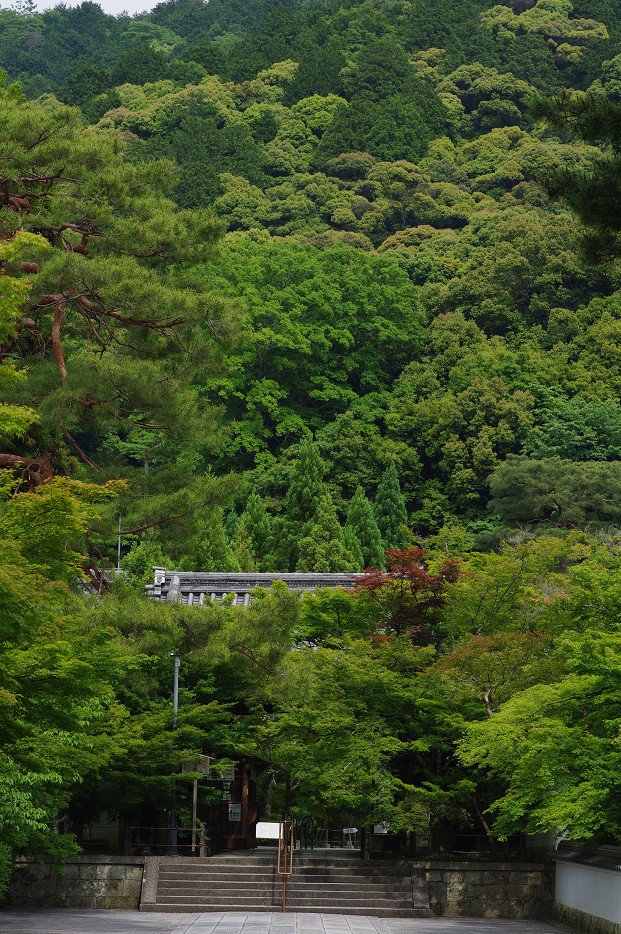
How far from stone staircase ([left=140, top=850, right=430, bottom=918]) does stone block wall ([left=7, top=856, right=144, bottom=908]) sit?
31 cm

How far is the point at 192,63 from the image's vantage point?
82812mm

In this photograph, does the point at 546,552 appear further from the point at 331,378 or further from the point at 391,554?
the point at 331,378

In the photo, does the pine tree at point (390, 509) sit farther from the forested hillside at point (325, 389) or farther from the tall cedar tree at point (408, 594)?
the tall cedar tree at point (408, 594)

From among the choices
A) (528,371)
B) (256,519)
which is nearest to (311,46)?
(528,371)

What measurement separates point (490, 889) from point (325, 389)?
120 ft

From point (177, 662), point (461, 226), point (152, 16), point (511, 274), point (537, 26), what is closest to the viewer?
point (177, 662)

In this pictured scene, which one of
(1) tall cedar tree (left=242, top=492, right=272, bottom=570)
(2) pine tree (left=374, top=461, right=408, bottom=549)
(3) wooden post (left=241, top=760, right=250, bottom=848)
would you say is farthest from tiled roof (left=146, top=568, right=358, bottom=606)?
(2) pine tree (left=374, top=461, right=408, bottom=549)

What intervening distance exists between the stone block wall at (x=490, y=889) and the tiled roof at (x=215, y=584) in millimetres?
8349

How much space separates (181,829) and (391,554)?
632 centimetres

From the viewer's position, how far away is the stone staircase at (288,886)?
18.3 m

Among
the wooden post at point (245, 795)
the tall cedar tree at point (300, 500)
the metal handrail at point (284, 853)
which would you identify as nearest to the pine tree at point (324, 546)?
the tall cedar tree at point (300, 500)

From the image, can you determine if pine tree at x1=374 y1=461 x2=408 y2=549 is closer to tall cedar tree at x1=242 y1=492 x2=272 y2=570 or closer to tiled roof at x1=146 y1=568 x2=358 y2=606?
tall cedar tree at x1=242 y1=492 x2=272 y2=570

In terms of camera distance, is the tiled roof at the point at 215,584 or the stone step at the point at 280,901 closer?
the stone step at the point at 280,901

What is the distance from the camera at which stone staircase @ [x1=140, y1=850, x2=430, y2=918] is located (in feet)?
59.9
